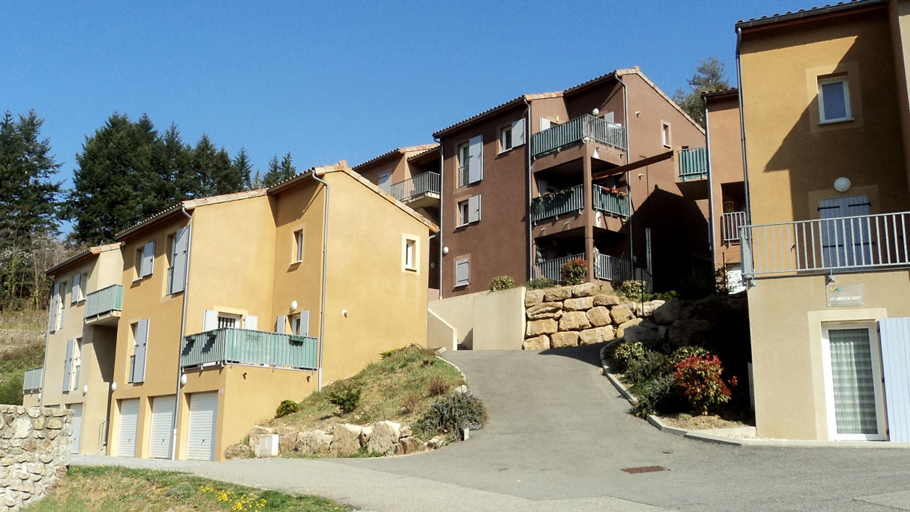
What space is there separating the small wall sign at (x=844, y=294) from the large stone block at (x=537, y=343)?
14146 mm

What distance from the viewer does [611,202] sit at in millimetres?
33094

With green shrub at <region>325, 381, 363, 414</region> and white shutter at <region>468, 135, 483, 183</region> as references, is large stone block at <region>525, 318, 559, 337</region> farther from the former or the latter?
white shutter at <region>468, 135, 483, 183</region>

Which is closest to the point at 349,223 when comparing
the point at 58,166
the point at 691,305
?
the point at 691,305

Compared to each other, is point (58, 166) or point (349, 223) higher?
point (58, 166)

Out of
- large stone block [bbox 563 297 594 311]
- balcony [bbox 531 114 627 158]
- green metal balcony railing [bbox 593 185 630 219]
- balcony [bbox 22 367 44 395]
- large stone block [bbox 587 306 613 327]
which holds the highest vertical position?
balcony [bbox 531 114 627 158]

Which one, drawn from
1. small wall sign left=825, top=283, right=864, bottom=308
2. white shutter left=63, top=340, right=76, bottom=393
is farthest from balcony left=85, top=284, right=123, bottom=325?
small wall sign left=825, top=283, right=864, bottom=308

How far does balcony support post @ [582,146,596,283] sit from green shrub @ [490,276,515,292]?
3322 mm

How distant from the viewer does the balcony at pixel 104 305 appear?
3088cm

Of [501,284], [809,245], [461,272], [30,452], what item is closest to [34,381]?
[461,272]

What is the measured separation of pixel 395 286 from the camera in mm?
29266

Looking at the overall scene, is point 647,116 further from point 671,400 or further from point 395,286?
point 671,400

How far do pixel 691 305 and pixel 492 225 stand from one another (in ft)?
48.9

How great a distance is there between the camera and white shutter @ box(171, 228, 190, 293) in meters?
26.7

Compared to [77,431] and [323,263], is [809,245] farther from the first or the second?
[77,431]
